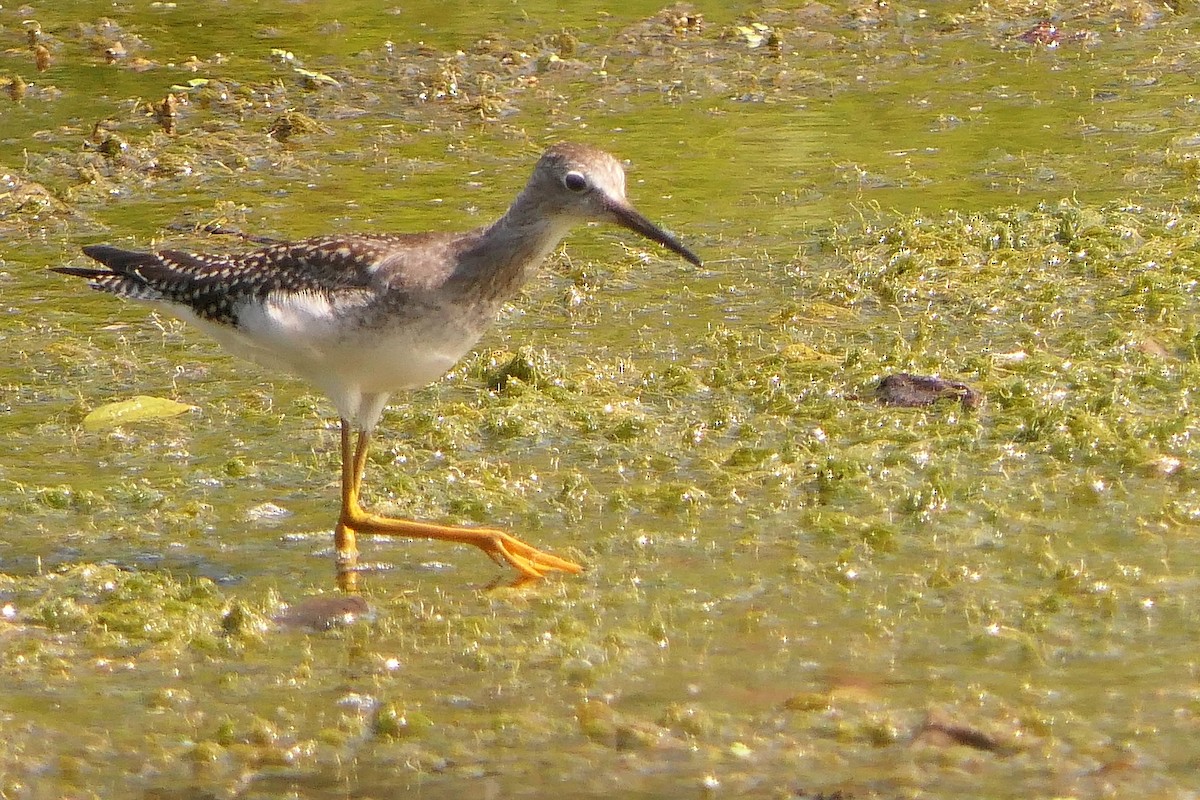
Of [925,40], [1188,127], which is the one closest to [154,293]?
[1188,127]

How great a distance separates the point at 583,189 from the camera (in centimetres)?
626

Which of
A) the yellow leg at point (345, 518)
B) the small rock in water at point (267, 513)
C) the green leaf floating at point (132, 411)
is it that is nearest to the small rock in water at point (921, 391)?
the yellow leg at point (345, 518)

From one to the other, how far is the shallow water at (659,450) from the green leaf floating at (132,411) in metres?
0.06

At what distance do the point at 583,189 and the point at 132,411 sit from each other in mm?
2338

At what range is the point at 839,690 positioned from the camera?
5090mm

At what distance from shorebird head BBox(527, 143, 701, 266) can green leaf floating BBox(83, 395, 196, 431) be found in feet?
6.89

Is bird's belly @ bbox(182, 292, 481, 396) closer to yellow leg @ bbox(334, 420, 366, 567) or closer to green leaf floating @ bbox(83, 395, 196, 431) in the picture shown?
yellow leg @ bbox(334, 420, 366, 567)

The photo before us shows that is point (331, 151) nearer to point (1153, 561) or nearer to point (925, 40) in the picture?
point (925, 40)

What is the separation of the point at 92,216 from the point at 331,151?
62.3 inches

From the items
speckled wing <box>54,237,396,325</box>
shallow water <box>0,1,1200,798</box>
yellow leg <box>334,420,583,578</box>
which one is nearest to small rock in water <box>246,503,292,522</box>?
shallow water <box>0,1,1200,798</box>

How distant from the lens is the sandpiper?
6137 mm

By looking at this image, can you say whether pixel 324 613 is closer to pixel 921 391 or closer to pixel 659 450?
pixel 659 450

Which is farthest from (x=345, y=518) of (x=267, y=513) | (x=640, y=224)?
(x=640, y=224)

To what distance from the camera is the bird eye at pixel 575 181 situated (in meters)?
6.24
